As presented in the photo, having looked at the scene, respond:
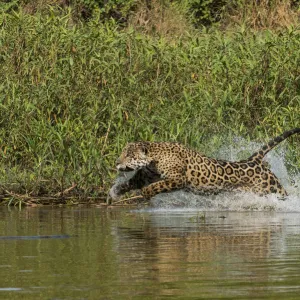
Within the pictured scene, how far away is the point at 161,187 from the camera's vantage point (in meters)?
12.0

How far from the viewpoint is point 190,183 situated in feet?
40.6

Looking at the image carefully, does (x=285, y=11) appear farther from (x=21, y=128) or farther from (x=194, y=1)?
(x=21, y=128)

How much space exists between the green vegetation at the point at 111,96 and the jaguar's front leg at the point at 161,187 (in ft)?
3.23

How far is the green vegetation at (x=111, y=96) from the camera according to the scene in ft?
44.2

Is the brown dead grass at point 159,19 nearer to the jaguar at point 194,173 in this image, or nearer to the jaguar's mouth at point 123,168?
the jaguar at point 194,173

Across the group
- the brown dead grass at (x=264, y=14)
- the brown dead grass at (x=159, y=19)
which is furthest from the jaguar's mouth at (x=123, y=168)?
the brown dead grass at (x=264, y=14)

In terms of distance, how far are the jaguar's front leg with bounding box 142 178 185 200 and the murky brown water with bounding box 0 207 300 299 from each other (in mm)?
790

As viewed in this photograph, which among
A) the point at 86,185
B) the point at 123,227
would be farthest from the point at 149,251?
the point at 86,185

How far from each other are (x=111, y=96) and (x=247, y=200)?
3246mm

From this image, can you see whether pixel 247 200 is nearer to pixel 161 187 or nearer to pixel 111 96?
pixel 161 187

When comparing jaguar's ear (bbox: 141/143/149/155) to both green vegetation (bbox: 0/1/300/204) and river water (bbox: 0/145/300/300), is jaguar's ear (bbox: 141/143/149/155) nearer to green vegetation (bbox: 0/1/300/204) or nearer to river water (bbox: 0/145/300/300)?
river water (bbox: 0/145/300/300)

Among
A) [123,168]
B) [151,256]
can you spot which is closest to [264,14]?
[123,168]

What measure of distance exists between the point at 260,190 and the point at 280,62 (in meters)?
3.29

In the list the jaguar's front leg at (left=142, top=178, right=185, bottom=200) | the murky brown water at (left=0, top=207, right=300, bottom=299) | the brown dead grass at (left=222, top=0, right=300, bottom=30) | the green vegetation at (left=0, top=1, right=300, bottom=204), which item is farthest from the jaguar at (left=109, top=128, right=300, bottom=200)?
the brown dead grass at (left=222, top=0, right=300, bottom=30)
